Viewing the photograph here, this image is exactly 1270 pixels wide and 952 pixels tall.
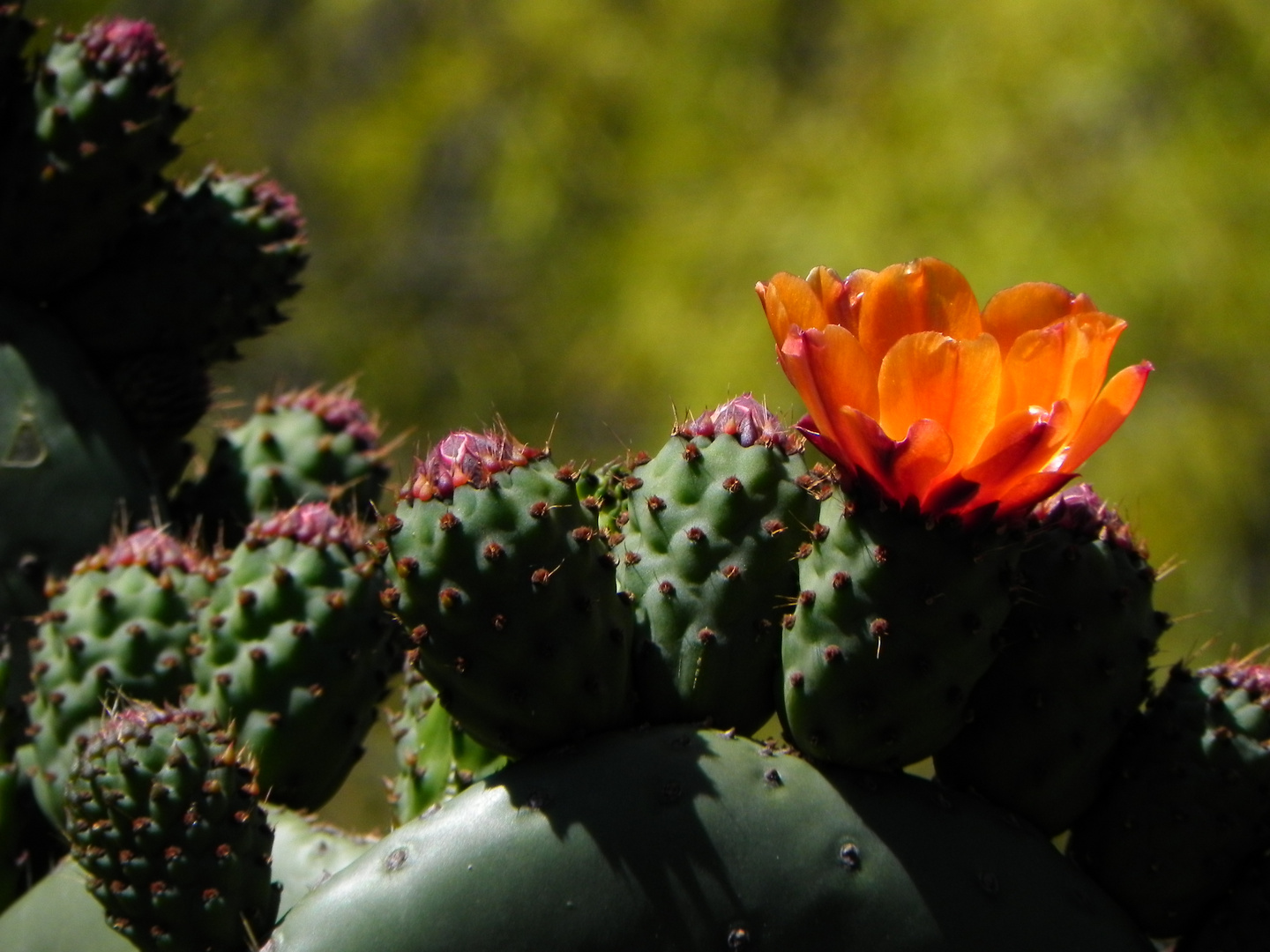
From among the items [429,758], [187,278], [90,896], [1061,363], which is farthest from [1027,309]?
[187,278]

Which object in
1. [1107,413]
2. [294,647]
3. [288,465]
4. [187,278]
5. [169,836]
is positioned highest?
[187,278]

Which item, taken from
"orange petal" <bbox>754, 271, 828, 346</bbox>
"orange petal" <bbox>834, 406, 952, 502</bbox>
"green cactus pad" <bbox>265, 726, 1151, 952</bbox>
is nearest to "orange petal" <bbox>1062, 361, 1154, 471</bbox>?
"orange petal" <bbox>834, 406, 952, 502</bbox>

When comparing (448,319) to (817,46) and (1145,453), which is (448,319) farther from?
(1145,453)

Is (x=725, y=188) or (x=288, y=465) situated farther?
(x=725, y=188)

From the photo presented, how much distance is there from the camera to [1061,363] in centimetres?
125

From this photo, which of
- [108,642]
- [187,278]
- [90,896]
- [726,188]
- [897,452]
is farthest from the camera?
[726,188]

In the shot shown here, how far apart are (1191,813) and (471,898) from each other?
70 centimetres

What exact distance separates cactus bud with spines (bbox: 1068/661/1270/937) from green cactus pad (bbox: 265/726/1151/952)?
168mm

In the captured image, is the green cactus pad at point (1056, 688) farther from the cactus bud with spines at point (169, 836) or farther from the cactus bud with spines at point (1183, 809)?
the cactus bud with spines at point (169, 836)

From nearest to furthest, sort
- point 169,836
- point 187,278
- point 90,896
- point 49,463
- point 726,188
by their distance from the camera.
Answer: point 169,836 < point 90,896 < point 49,463 < point 187,278 < point 726,188

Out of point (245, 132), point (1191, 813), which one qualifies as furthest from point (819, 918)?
point (245, 132)

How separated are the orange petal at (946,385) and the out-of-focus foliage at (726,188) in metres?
3.32

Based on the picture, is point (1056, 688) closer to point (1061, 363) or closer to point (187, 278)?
point (1061, 363)

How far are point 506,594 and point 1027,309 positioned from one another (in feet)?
1.72
